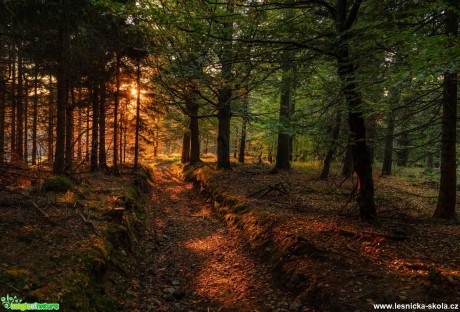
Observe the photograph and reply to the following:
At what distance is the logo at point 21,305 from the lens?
365 centimetres

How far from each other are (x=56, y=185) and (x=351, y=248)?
9.59 m

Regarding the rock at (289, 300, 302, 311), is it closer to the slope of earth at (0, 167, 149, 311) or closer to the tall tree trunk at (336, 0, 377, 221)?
the slope of earth at (0, 167, 149, 311)

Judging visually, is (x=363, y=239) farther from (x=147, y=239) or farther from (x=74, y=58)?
(x=74, y=58)

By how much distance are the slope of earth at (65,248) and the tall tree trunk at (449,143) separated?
8983 mm

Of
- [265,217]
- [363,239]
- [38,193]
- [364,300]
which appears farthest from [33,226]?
[363,239]

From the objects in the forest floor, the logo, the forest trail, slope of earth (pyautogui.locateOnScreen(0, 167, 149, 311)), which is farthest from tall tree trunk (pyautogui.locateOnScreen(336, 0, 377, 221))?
the logo

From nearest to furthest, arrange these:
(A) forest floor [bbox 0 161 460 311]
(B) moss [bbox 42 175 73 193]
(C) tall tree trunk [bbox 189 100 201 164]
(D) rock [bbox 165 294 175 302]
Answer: (A) forest floor [bbox 0 161 460 311]
(D) rock [bbox 165 294 175 302]
(B) moss [bbox 42 175 73 193]
(C) tall tree trunk [bbox 189 100 201 164]

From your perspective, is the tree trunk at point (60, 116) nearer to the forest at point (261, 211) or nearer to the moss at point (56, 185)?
the forest at point (261, 211)

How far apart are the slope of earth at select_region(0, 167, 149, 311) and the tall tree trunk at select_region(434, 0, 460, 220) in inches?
354

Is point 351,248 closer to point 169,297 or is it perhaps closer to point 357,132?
point 357,132

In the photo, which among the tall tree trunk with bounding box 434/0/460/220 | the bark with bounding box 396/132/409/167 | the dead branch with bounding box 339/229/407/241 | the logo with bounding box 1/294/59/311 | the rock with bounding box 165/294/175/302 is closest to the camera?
the logo with bounding box 1/294/59/311

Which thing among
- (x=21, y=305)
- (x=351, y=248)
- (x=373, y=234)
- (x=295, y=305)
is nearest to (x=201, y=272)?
(x=295, y=305)

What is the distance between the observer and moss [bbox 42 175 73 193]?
30.2 feet

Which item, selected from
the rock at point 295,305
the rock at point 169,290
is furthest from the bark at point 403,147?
the rock at point 169,290
